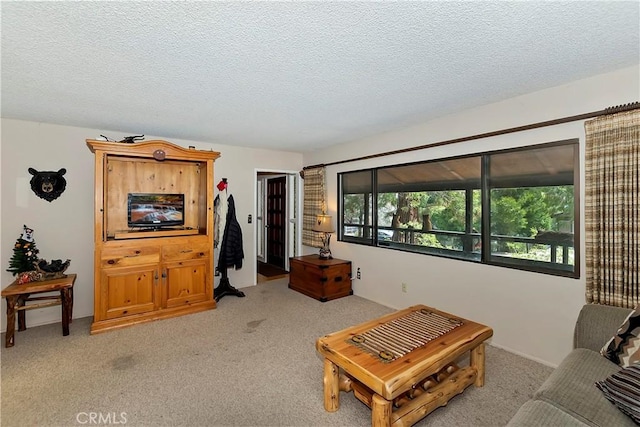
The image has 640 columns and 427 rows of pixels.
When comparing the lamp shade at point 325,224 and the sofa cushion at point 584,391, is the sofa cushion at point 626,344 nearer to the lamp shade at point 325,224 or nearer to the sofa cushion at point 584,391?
the sofa cushion at point 584,391

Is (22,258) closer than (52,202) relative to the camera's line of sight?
Yes

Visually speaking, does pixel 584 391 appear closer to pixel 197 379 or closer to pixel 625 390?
pixel 625 390

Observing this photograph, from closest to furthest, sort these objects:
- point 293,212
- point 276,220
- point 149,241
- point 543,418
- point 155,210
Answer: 1. point 543,418
2. point 149,241
3. point 155,210
4. point 293,212
5. point 276,220

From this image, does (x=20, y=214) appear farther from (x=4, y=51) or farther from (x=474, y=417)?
(x=474, y=417)

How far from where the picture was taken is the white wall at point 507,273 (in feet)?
7.67

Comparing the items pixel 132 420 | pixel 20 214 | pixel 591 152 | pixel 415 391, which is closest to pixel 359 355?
pixel 415 391

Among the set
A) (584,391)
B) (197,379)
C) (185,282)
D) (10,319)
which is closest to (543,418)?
(584,391)

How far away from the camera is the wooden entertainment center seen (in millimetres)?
3209

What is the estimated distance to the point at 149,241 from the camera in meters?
3.47

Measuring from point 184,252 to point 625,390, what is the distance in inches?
154

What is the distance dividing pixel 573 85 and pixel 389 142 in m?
1.93

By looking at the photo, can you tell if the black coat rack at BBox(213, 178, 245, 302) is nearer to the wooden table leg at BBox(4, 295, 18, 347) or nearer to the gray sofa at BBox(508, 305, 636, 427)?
the wooden table leg at BBox(4, 295, 18, 347)

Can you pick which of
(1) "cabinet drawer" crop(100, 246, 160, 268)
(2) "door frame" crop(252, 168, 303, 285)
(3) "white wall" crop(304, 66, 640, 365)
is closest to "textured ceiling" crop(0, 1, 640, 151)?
(3) "white wall" crop(304, 66, 640, 365)

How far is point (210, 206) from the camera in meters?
3.86
